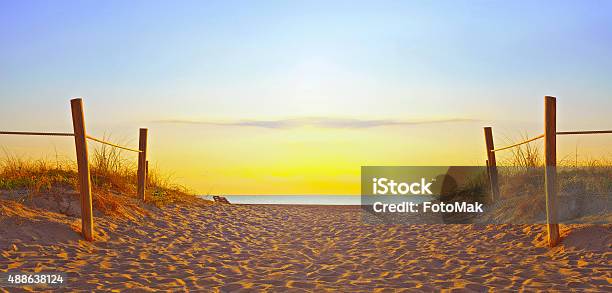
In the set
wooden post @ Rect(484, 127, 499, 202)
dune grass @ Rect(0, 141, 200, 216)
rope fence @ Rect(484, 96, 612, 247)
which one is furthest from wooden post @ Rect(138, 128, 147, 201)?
rope fence @ Rect(484, 96, 612, 247)

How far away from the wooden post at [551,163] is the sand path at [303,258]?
0.34 metres

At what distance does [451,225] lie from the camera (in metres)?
11.3

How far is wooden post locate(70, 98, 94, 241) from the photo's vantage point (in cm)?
843

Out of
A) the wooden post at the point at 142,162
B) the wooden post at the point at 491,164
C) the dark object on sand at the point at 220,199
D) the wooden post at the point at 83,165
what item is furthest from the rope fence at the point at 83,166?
the dark object on sand at the point at 220,199

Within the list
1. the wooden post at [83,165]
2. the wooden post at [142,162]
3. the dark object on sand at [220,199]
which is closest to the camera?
the wooden post at [83,165]

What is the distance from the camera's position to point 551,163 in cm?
827

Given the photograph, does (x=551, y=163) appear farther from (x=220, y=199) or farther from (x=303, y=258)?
(x=220, y=199)

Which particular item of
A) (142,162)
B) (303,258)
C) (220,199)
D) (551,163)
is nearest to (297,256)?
(303,258)

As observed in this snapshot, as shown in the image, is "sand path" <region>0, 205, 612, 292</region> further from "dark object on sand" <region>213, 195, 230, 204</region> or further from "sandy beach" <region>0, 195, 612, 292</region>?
"dark object on sand" <region>213, 195, 230, 204</region>

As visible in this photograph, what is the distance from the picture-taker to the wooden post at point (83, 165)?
843 centimetres

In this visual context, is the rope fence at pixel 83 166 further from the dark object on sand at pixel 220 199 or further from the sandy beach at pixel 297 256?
the dark object on sand at pixel 220 199

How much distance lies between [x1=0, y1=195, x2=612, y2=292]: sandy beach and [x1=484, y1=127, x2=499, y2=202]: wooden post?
1908 millimetres

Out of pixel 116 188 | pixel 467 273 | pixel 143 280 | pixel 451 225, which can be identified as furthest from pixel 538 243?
pixel 116 188

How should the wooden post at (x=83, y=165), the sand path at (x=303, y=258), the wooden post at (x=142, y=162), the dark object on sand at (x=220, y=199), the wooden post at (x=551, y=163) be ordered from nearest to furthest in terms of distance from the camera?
1. the sand path at (x=303, y=258)
2. the wooden post at (x=551, y=163)
3. the wooden post at (x=83, y=165)
4. the wooden post at (x=142, y=162)
5. the dark object on sand at (x=220, y=199)
